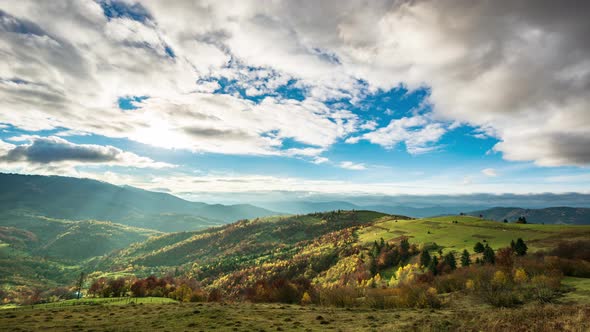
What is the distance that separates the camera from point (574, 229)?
121 metres

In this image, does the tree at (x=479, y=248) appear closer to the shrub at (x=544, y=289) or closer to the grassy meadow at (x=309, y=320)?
the shrub at (x=544, y=289)

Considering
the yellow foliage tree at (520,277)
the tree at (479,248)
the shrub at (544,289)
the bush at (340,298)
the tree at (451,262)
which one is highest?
the shrub at (544,289)

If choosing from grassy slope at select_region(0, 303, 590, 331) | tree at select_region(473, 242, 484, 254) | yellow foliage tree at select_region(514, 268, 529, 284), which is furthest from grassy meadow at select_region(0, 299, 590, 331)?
tree at select_region(473, 242, 484, 254)

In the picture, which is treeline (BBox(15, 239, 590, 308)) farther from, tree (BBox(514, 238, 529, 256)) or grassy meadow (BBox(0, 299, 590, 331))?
grassy meadow (BBox(0, 299, 590, 331))

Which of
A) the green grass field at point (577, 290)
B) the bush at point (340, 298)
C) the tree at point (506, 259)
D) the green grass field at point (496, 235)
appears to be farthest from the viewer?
the green grass field at point (496, 235)

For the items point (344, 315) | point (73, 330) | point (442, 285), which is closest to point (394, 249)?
point (442, 285)

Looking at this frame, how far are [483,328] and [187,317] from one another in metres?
39.2

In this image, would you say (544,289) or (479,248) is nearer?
(544,289)

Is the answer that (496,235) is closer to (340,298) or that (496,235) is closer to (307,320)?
(340,298)

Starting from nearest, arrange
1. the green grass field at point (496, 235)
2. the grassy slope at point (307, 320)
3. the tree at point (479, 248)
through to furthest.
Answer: the grassy slope at point (307, 320) < the tree at point (479, 248) < the green grass field at point (496, 235)

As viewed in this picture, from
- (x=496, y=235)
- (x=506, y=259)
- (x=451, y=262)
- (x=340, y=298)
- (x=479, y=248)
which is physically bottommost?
(x=340, y=298)

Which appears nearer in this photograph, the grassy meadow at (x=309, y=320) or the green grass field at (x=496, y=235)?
the grassy meadow at (x=309, y=320)

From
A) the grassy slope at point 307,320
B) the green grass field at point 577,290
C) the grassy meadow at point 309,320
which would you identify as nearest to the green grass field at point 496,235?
the green grass field at point 577,290

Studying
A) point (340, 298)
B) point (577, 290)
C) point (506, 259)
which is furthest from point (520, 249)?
point (340, 298)
